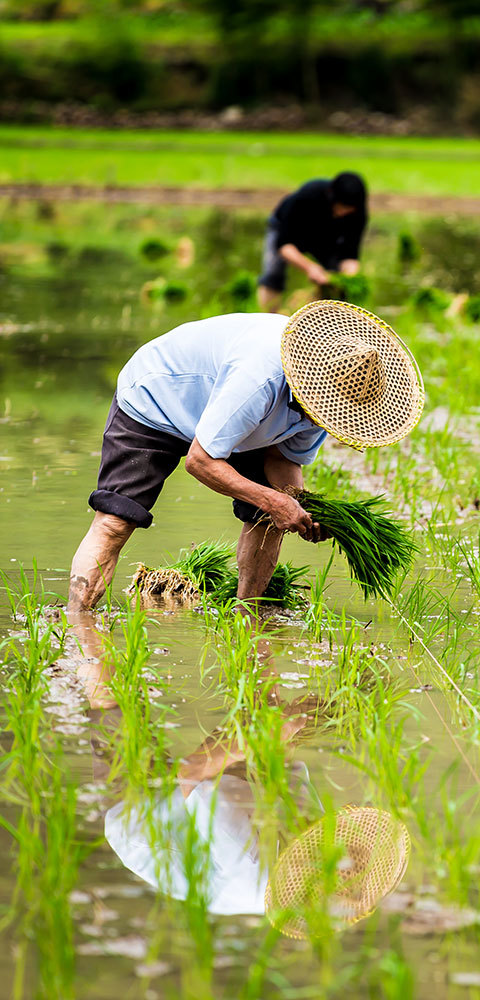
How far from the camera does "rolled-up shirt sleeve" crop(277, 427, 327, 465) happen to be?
4.62m

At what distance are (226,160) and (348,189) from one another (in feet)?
71.5

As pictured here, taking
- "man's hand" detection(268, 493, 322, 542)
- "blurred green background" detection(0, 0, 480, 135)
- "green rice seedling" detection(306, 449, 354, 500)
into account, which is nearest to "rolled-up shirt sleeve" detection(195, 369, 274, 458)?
"man's hand" detection(268, 493, 322, 542)

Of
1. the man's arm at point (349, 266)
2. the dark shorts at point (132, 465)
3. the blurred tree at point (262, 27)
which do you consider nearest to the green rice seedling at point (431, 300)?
the man's arm at point (349, 266)

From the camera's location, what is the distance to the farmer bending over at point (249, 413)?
415 cm

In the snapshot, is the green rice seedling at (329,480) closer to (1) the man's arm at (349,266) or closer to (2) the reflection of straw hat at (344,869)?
(2) the reflection of straw hat at (344,869)

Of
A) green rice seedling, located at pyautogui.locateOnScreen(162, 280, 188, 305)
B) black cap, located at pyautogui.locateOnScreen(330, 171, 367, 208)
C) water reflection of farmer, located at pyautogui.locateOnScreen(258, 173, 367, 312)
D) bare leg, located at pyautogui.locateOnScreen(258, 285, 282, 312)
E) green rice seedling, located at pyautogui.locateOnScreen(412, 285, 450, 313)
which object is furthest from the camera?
green rice seedling, located at pyautogui.locateOnScreen(162, 280, 188, 305)

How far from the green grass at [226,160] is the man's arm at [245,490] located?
68.7 ft

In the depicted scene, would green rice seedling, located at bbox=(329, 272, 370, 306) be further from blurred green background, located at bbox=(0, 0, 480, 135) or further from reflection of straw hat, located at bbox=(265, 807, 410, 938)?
blurred green background, located at bbox=(0, 0, 480, 135)

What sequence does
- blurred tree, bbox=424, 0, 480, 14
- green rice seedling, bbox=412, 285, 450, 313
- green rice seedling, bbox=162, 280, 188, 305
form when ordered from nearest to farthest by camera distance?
1. green rice seedling, bbox=412, 285, 450, 313
2. green rice seedling, bbox=162, 280, 188, 305
3. blurred tree, bbox=424, 0, 480, 14

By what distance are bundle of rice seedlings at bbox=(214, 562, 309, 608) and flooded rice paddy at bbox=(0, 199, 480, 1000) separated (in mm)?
46

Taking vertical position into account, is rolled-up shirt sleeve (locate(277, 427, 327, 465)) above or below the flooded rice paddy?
above

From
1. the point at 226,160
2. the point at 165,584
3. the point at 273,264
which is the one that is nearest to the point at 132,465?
the point at 165,584

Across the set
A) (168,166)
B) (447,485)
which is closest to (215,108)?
(168,166)

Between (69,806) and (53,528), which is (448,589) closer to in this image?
(53,528)
